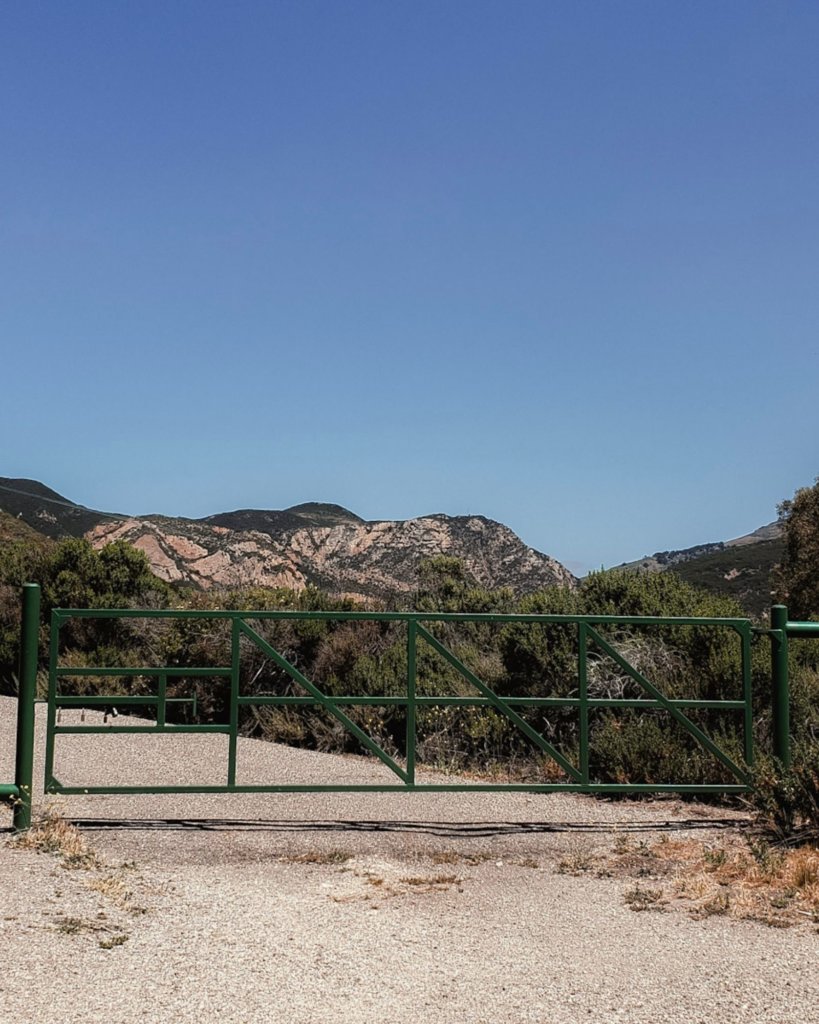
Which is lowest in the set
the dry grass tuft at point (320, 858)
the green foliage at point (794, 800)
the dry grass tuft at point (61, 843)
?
the dry grass tuft at point (320, 858)

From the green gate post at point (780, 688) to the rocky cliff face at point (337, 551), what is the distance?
2072cm

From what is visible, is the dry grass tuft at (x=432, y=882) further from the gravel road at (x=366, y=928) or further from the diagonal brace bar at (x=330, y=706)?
the diagonal brace bar at (x=330, y=706)

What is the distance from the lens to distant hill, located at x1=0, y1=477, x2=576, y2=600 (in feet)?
102

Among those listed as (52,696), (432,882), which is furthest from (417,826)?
(52,696)

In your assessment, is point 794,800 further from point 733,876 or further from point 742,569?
point 742,569

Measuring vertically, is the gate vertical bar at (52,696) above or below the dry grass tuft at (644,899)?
above

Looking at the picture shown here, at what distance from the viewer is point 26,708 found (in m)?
7.05

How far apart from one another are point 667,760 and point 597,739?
0.89m

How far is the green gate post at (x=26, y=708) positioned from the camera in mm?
6973

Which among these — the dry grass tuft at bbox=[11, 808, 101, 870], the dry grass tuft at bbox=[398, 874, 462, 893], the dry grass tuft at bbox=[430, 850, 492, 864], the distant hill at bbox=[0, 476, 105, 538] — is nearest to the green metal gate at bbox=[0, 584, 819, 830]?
the dry grass tuft at bbox=[11, 808, 101, 870]

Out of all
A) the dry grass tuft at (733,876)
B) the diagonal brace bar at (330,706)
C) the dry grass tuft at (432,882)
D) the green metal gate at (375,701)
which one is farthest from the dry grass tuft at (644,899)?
the diagonal brace bar at (330,706)

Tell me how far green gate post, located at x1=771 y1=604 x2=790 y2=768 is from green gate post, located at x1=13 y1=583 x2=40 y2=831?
541 cm

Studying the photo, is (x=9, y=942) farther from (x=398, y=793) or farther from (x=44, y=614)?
Result: (x=44, y=614)

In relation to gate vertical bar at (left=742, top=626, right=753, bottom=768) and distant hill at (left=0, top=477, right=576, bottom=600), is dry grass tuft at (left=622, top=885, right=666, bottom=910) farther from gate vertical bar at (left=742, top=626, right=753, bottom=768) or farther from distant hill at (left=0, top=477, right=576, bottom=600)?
distant hill at (left=0, top=477, right=576, bottom=600)
